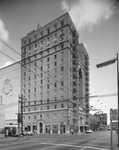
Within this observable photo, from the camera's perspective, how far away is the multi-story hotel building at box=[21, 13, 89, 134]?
64125mm

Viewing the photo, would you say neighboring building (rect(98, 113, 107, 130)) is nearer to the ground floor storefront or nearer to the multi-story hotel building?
the multi-story hotel building

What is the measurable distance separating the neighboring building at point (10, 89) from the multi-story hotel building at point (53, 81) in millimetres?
3770

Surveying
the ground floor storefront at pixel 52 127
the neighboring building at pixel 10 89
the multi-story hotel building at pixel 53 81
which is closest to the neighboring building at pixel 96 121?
the multi-story hotel building at pixel 53 81

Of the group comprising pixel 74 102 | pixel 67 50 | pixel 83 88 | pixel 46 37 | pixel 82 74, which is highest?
pixel 46 37

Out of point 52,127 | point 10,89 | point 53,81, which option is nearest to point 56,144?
point 52,127

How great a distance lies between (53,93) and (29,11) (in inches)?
2351

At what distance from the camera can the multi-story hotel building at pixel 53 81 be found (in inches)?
2525

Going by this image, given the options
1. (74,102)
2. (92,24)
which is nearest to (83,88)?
(74,102)

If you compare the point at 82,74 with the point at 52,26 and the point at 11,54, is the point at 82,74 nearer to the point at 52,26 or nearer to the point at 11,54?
the point at 52,26

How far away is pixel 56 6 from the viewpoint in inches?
304

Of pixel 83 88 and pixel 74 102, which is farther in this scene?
pixel 83 88

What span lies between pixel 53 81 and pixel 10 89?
77.2 feet

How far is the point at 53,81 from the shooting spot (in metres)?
68.0

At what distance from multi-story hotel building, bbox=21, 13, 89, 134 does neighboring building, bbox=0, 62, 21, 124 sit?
3770 mm
